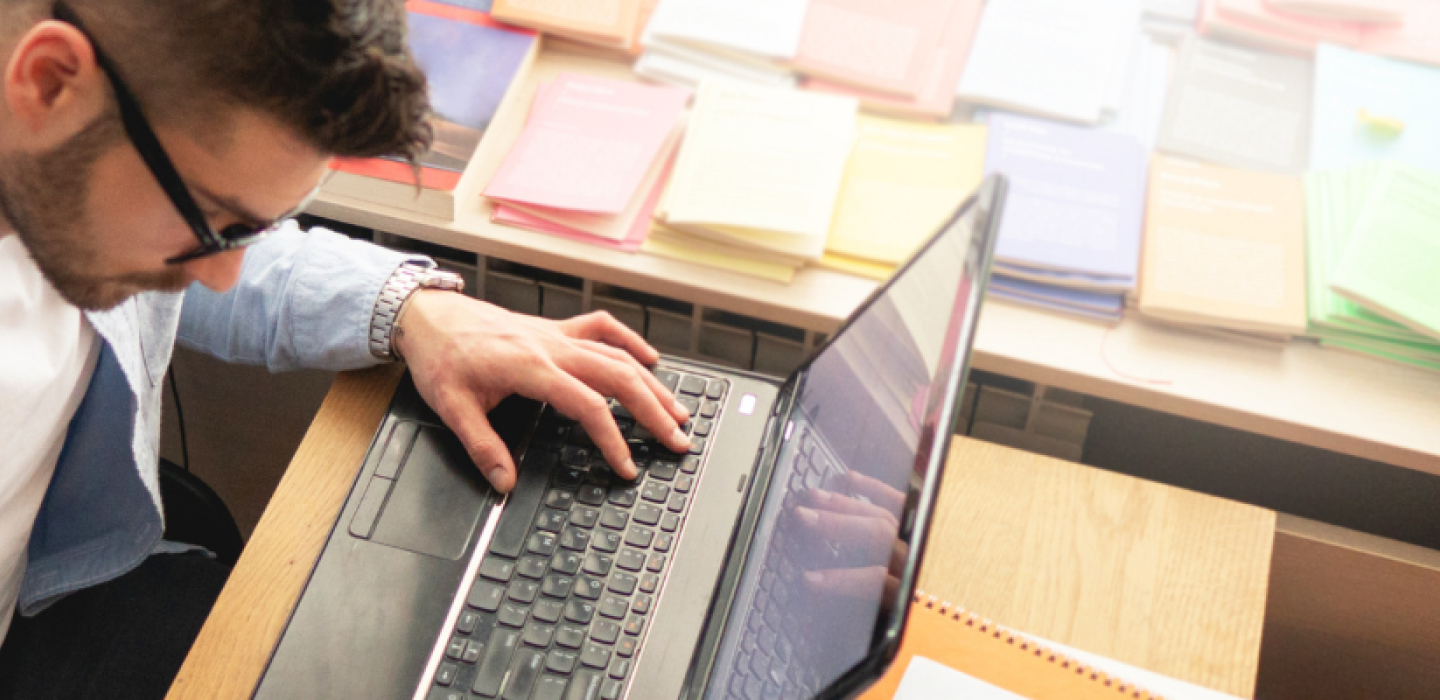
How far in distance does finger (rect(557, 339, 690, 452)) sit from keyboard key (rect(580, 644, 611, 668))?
0.17 metres

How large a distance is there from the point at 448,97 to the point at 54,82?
54 centimetres

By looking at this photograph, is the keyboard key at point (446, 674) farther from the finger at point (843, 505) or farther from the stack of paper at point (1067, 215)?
the stack of paper at point (1067, 215)

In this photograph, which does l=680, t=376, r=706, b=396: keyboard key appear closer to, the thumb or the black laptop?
the black laptop

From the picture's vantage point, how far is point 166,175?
60 centimetres

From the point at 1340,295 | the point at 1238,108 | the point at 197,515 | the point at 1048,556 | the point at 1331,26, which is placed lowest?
the point at 197,515

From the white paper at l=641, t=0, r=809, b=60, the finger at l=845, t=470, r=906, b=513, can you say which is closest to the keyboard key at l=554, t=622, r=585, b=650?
the finger at l=845, t=470, r=906, b=513

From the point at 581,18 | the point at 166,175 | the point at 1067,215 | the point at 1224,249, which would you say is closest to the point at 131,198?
the point at 166,175

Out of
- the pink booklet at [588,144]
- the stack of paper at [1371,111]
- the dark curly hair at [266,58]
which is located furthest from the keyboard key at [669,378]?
the stack of paper at [1371,111]

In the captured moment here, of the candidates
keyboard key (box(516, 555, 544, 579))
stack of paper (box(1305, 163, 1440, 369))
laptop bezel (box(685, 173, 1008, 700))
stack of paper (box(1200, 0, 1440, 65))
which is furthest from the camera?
stack of paper (box(1200, 0, 1440, 65))

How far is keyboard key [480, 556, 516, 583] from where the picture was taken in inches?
27.9

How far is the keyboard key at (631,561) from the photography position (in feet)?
2.37

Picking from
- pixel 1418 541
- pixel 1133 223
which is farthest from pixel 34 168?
pixel 1418 541

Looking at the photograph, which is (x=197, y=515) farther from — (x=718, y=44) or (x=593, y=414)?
(x=718, y=44)

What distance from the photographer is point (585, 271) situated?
993 millimetres
